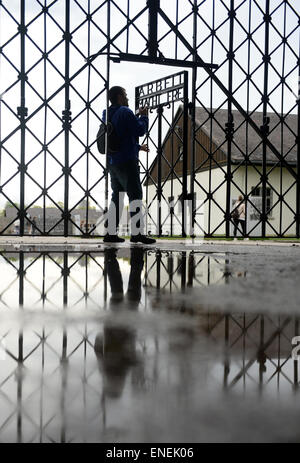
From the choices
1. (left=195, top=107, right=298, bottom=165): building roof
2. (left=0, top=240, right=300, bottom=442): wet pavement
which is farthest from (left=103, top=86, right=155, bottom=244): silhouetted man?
(left=195, top=107, right=298, bottom=165): building roof

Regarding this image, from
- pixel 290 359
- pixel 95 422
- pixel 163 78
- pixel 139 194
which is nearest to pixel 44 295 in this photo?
pixel 290 359

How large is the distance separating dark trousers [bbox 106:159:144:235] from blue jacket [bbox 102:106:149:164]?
0.10 metres

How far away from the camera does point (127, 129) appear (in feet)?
24.6

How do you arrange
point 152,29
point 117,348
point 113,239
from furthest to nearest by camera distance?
point 152,29 < point 113,239 < point 117,348

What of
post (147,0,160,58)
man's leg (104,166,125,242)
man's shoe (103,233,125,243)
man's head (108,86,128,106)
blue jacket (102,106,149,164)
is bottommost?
man's shoe (103,233,125,243)

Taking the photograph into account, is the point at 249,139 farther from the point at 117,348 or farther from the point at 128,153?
the point at 117,348

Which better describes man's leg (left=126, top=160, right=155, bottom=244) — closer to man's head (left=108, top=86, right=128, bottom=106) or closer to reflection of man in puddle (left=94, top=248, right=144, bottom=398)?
man's head (left=108, top=86, right=128, bottom=106)

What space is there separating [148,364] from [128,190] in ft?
20.5

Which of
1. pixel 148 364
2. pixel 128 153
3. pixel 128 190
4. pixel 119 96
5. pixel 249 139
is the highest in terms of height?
pixel 249 139

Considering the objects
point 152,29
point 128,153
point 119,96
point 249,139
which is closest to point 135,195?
point 128,153

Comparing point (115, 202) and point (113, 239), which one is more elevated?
point (115, 202)

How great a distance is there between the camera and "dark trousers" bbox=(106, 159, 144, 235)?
7441 millimetres

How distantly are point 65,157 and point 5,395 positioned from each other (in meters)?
8.33

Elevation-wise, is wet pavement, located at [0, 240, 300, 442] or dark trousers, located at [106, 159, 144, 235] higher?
dark trousers, located at [106, 159, 144, 235]
